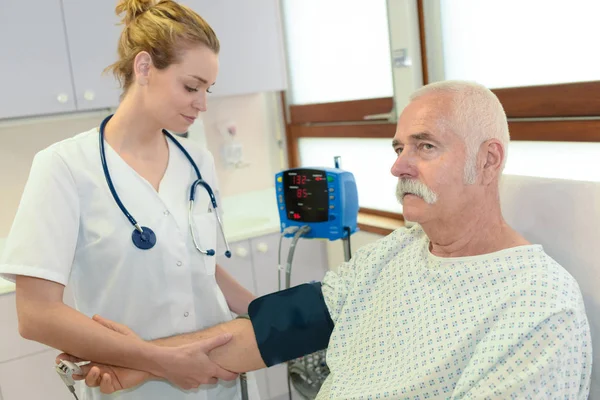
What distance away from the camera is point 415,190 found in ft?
4.38

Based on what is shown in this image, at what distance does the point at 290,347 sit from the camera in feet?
4.96

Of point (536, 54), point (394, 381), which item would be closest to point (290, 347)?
point (394, 381)

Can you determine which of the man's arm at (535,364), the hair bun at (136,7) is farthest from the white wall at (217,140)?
the man's arm at (535,364)

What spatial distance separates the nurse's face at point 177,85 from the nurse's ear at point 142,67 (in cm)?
1

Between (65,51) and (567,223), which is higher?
(65,51)

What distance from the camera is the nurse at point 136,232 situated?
4.46 feet

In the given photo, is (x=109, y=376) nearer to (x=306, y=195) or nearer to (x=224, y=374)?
(x=224, y=374)

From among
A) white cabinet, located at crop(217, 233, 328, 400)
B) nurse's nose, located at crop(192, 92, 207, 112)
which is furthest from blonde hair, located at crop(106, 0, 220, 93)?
white cabinet, located at crop(217, 233, 328, 400)

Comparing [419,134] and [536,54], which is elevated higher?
[536,54]

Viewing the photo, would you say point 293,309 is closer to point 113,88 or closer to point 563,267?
point 563,267

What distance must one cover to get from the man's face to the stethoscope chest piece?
23.2 inches

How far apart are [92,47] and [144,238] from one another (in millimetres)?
1193

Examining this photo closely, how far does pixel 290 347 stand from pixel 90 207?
576mm

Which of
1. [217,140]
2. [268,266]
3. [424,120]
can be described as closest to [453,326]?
[424,120]
